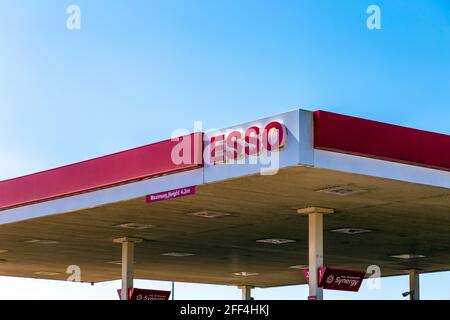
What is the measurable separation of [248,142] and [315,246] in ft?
17.0

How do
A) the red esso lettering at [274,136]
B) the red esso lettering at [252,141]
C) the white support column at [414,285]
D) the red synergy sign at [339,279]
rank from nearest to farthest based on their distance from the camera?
the red esso lettering at [274,136], the red esso lettering at [252,141], the red synergy sign at [339,279], the white support column at [414,285]

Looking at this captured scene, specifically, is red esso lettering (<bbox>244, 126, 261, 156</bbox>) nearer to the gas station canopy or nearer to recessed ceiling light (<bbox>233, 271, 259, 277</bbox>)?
the gas station canopy

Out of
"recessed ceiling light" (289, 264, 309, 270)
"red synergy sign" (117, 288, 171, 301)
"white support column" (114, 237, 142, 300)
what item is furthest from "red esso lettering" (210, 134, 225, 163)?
"recessed ceiling light" (289, 264, 309, 270)

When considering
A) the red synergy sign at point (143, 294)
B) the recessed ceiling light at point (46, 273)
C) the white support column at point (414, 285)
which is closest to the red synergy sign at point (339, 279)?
the red synergy sign at point (143, 294)

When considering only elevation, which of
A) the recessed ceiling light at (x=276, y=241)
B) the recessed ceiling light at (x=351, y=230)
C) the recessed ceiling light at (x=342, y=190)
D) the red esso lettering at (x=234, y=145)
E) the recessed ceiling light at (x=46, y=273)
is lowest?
the recessed ceiling light at (x=46, y=273)

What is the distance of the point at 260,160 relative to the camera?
61.3 ft

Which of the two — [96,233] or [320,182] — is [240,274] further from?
[320,182]

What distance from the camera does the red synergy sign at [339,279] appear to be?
22.5 m

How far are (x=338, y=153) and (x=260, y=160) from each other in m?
1.61

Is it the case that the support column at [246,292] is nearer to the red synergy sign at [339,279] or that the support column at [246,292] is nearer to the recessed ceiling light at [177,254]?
the recessed ceiling light at [177,254]

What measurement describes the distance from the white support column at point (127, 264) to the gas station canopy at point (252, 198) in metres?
0.67
